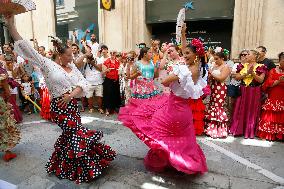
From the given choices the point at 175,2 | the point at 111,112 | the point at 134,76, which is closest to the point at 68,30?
the point at 175,2

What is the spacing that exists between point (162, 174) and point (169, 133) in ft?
2.23

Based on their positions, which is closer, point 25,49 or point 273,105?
point 25,49

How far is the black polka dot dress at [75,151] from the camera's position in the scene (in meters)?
3.68

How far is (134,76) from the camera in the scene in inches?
241

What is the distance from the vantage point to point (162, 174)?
13.2 feet

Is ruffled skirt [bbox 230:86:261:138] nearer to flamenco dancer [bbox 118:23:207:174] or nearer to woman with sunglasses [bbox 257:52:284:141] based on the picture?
woman with sunglasses [bbox 257:52:284:141]

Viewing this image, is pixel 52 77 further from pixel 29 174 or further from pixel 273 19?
pixel 273 19

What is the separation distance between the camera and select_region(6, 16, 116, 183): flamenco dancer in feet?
11.5

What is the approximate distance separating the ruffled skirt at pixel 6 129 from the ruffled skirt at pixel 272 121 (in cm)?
477

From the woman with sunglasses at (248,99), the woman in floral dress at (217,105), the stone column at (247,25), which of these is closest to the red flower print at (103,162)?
the woman in floral dress at (217,105)

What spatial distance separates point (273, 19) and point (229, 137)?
5013 millimetres

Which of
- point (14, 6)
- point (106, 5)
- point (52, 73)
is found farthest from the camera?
point (106, 5)

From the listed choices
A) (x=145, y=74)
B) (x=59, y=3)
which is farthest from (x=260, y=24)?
(x=59, y=3)

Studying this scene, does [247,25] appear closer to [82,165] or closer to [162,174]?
[162,174]
